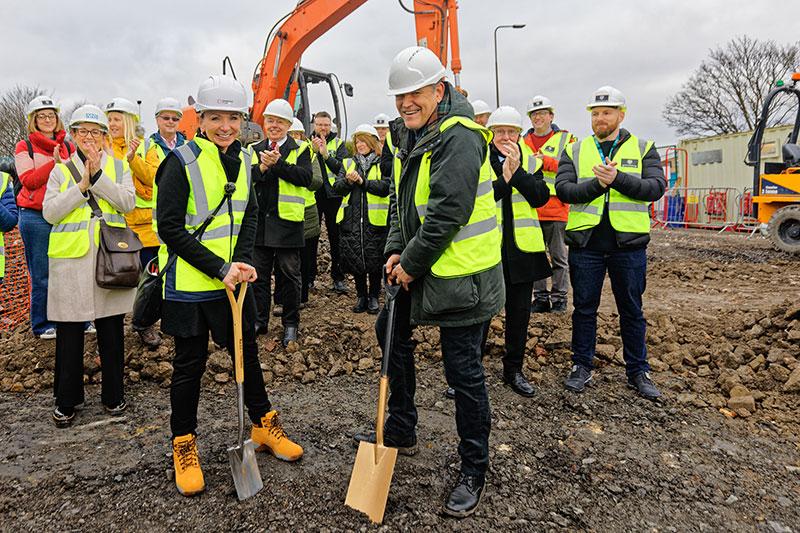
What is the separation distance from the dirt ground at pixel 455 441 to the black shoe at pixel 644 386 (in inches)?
3.0

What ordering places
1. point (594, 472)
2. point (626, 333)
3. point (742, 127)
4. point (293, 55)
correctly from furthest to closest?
point (742, 127), point (293, 55), point (626, 333), point (594, 472)

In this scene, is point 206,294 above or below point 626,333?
above

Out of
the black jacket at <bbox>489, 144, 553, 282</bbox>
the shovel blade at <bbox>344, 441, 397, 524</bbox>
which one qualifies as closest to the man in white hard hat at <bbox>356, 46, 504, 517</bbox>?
the shovel blade at <bbox>344, 441, 397, 524</bbox>

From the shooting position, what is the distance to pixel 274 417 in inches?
124

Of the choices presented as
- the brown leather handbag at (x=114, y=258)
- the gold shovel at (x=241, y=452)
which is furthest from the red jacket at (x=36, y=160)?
the gold shovel at (x=241, y=452)

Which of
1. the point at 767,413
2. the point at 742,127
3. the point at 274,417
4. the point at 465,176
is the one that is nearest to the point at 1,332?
the point at 274,417

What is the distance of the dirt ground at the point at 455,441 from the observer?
8.55 ft

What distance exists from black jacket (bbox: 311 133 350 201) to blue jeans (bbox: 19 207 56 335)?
2.57 meters

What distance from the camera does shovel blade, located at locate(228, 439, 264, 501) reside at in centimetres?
272

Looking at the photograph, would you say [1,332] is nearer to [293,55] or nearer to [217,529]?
[217,529]

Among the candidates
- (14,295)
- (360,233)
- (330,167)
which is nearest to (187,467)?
(360,233)

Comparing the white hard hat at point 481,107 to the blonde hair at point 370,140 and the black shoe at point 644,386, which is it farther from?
the black shoe at point 644,386

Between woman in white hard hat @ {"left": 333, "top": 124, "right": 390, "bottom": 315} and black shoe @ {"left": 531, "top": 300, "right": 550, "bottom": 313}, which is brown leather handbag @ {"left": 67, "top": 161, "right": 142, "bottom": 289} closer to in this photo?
woman in white hard hat @ {"left": 333, "top": 124, "right": 390, "bottom": 315}

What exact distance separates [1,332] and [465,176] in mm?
5445
